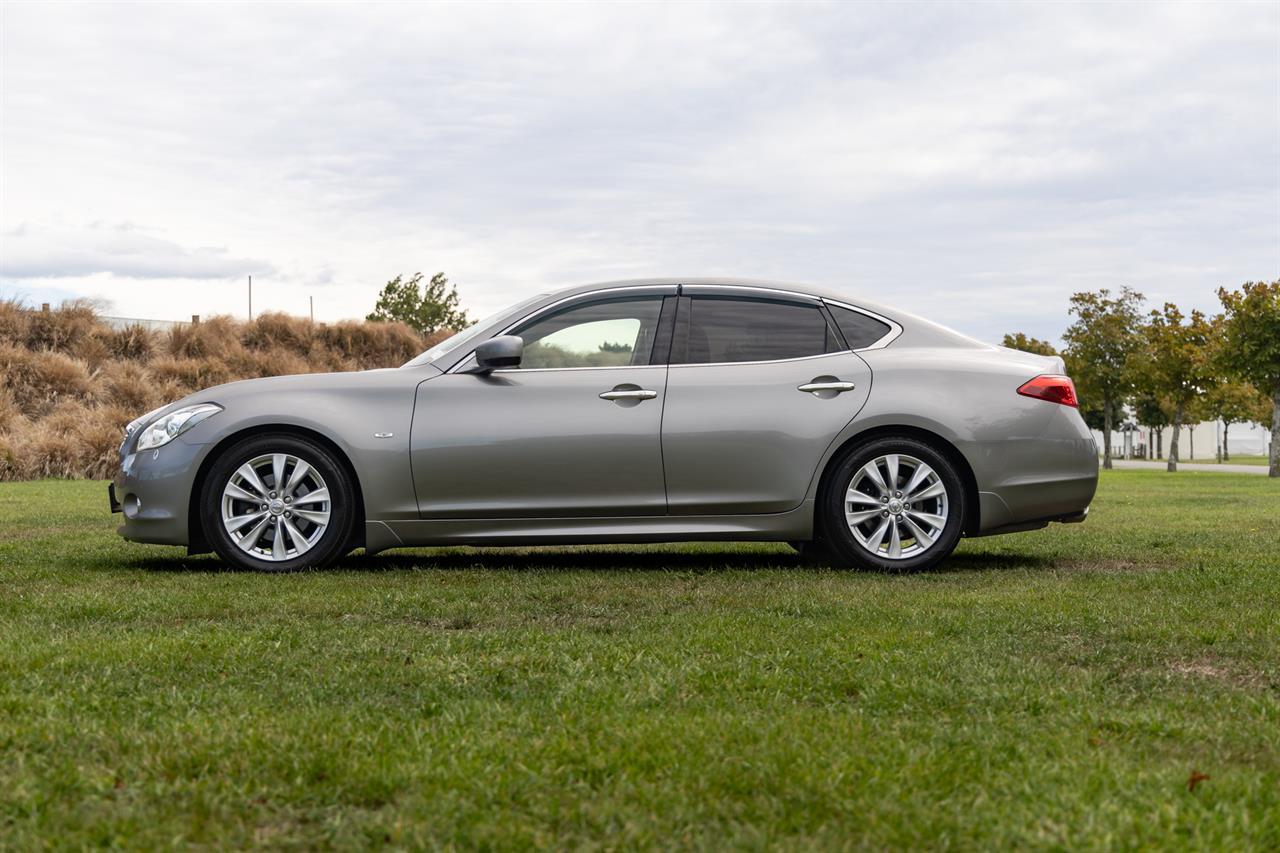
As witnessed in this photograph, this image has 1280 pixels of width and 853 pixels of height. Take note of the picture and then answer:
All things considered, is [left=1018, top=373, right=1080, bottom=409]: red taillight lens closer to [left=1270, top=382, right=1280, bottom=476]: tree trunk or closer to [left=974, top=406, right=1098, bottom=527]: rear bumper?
[left=974, top=406, right=1098, bottom=527]: rear bumper

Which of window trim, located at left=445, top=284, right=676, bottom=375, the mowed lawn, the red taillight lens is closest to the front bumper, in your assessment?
the mowed lawn

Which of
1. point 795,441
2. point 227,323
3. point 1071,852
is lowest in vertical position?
point 1071,852

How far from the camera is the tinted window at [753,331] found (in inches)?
293

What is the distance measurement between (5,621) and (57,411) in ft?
61.3

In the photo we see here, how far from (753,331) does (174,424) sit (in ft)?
10.9

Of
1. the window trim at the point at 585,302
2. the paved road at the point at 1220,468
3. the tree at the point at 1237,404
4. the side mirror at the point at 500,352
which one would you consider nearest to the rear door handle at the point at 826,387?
the window trim at the point at 585,302

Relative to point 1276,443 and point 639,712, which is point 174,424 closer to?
point 639,712

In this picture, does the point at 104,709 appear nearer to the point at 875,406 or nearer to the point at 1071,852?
the point at 1071,852

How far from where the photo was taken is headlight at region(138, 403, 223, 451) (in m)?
7.27

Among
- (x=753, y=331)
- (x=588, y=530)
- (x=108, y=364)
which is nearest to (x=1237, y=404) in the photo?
(x=108, y=364)

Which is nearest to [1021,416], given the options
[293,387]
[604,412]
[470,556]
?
[604,412]

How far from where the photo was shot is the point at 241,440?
7.28m

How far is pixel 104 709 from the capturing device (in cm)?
371

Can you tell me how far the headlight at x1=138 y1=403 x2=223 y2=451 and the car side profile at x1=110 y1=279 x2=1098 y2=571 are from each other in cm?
1
